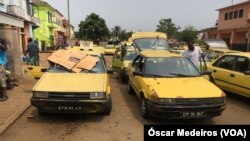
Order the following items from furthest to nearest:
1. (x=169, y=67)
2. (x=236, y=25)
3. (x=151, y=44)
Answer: (x=236, y=25)
(x=151, y=44)
(x=169, y=67)

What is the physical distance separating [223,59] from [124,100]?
367cm

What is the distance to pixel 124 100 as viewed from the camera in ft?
28.9

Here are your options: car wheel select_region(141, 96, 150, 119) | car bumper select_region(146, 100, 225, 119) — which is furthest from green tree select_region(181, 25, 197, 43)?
car bumper select_region(146, 100, 225, 119)

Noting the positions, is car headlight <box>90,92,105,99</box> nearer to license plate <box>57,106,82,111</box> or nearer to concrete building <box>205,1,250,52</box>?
license plate <box>57,106,82,111</box>

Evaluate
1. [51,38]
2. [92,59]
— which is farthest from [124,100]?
[51,38]

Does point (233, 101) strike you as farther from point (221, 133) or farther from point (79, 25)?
point (79, 25)

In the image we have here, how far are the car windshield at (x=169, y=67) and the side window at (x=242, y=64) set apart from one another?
6.02 ft

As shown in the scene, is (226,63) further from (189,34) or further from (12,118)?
(189,34)

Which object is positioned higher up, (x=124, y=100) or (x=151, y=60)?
(x=151, y=60)

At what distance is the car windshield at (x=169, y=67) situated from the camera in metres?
7.26

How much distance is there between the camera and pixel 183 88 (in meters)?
6.32

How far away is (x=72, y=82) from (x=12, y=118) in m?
1.56

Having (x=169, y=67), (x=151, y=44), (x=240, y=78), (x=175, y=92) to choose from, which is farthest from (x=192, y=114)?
(x=151, y=44)

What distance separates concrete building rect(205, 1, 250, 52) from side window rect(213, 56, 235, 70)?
2297 cm
